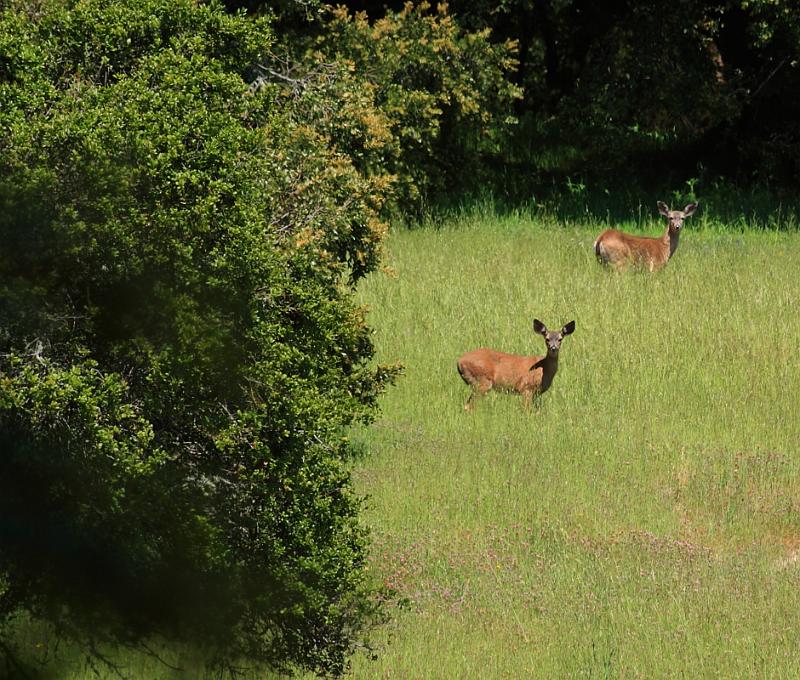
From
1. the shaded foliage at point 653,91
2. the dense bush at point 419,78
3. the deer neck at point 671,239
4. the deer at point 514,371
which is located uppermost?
the shaded foliage at point 653,91

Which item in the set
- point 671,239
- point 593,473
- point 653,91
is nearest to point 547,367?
point 593,473

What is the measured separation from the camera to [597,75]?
101 ft

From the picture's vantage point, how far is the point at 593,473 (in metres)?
16.7

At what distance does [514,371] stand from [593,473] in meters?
2.33

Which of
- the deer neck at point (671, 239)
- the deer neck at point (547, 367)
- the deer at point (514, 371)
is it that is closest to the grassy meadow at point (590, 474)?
the deer at point (514, 371)

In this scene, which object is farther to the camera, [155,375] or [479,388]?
[479,388]

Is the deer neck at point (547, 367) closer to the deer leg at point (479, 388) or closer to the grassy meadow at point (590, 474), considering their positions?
the grassy meadow at point (590, 474)

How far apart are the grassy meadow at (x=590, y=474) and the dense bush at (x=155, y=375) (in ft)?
2.73

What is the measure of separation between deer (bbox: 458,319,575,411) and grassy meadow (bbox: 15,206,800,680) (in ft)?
0.62

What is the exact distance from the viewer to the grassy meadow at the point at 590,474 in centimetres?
1246

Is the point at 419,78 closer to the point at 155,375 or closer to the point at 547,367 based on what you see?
the point at 547,367

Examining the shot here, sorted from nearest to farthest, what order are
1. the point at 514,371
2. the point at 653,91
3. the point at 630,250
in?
the point at 514,371, the point at 630,250, the point at 653,91

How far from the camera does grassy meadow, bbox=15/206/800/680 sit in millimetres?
12461

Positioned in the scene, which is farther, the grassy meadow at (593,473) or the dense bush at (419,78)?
the dense bush at (419,78)
